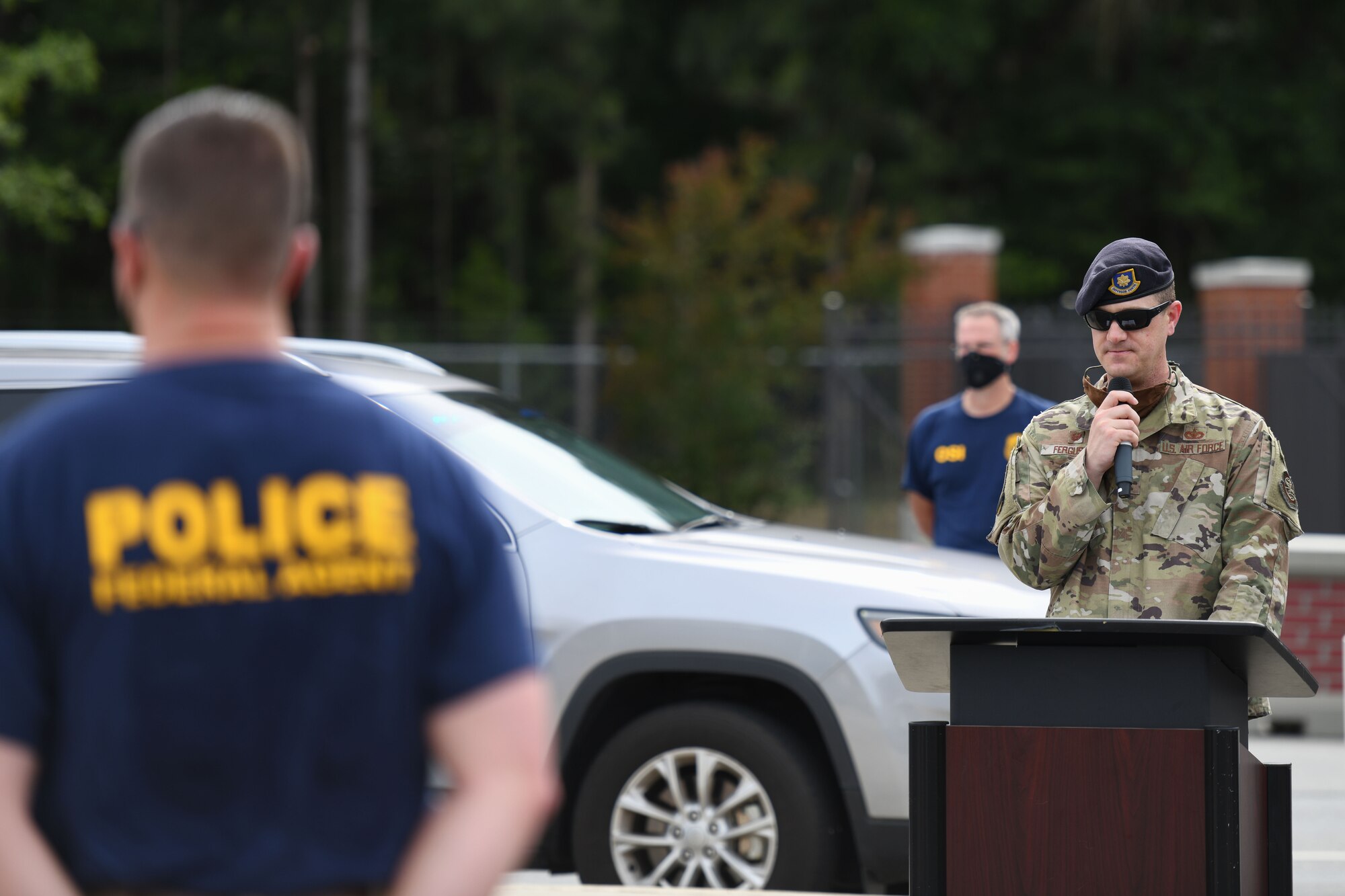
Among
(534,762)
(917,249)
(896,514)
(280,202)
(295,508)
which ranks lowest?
(896,514)

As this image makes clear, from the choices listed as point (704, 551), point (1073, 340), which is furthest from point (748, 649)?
point (1073, 340)

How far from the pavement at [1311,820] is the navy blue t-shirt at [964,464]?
4.75ft

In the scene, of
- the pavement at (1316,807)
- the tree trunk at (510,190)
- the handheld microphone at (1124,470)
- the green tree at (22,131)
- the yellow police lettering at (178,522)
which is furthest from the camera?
the tree trunk at (510,190)

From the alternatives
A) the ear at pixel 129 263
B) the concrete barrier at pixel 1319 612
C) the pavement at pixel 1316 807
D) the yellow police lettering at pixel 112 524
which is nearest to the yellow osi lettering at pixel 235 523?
the yellow police lettering at pixel 112 524

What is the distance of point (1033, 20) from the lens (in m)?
35.8

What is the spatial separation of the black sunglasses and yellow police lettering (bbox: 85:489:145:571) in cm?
246

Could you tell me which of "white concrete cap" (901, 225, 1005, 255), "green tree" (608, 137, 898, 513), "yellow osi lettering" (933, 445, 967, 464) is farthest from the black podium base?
"white concrete cap" (901, 225, 1005, 255)

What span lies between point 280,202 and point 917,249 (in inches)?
737

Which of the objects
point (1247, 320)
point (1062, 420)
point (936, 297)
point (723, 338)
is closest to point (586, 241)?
point (936, 297)

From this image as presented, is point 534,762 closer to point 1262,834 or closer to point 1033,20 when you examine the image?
point 1262,834

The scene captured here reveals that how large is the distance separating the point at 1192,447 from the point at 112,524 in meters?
2.66

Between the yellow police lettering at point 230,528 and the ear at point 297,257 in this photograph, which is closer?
the yellow police lettering at point 230,528

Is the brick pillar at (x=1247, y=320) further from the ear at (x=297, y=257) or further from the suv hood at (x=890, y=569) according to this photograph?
the ear at (x=297, y=257)

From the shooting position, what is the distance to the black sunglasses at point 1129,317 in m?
3.59
